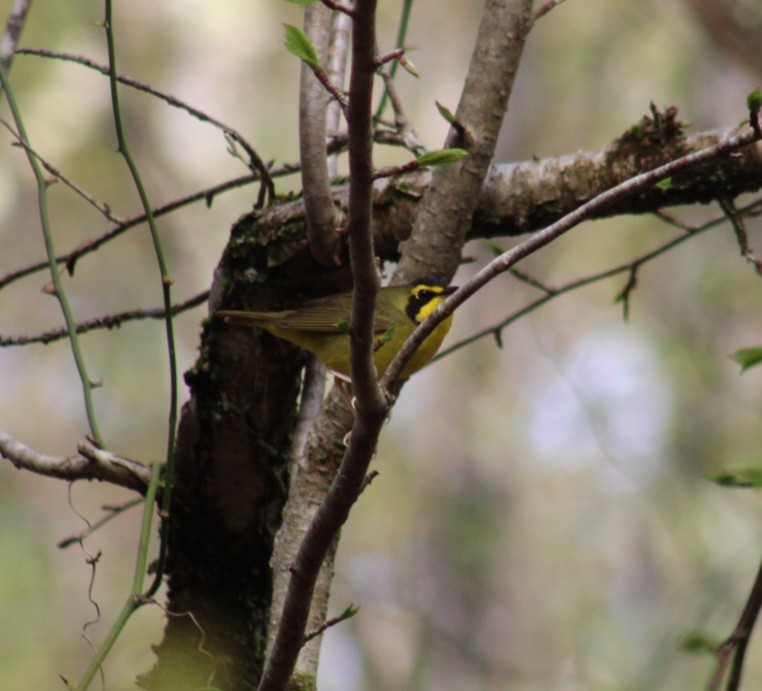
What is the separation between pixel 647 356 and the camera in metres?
14.1

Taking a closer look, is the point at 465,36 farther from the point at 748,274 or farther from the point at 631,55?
the point at 748,274

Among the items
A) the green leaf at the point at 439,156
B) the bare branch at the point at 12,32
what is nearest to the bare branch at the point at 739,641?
the green leaf at the point at 439,156

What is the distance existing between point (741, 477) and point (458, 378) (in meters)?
13.0

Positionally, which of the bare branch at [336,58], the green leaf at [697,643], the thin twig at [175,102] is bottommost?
the green leaf at [697,643]

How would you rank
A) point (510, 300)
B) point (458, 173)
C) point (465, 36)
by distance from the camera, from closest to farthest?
point (458, 173) → point (510, 300) → point (465, 36)

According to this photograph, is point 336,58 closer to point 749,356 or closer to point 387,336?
point 749,356

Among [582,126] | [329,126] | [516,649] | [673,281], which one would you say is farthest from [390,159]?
[329,126]

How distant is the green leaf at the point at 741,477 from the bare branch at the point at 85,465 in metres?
1.84

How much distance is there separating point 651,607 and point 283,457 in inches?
452

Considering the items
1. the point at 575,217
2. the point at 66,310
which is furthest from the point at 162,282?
the point at 575,217

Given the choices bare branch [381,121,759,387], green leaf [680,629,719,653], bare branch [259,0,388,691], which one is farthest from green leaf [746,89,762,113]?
green leaf [680,629,719,653]

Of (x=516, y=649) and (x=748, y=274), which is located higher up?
(x=748, y=274)

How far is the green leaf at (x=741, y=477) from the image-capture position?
2.58 meters

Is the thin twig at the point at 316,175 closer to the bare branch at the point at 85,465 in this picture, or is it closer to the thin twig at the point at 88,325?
the thin twig at the point at 88,325
